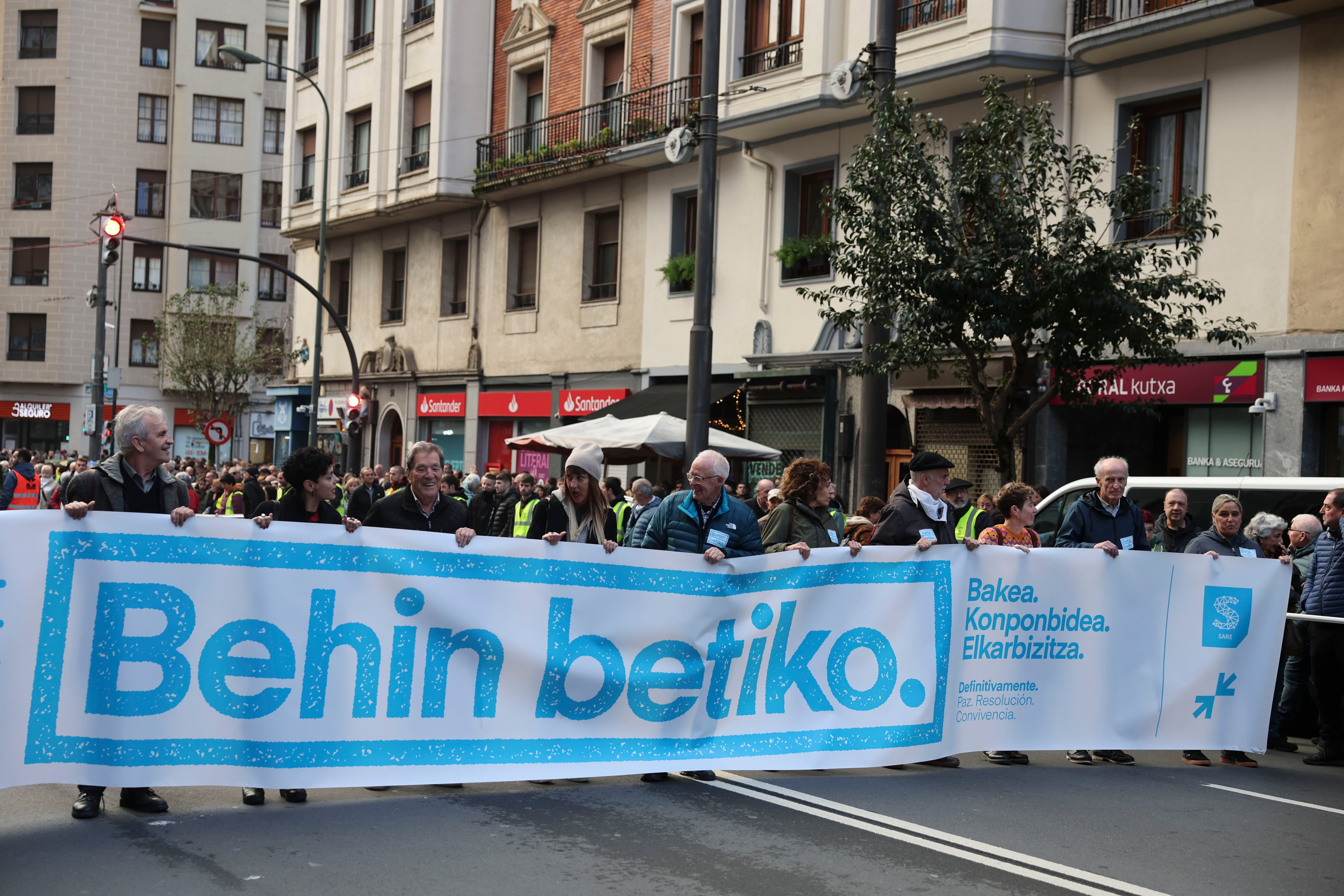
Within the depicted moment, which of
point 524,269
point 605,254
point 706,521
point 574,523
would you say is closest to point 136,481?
point 574,523

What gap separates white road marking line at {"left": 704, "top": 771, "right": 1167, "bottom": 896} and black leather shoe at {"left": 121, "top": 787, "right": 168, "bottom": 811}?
2868 mm

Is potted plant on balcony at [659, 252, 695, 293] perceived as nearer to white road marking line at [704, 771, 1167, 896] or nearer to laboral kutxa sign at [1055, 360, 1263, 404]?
laboral kutxa sign at [1055, 360, 1263, 404]

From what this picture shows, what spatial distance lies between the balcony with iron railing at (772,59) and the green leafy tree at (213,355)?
3062 cm

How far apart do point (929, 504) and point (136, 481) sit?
4750 mm

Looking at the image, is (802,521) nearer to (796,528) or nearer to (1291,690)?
(796,528)

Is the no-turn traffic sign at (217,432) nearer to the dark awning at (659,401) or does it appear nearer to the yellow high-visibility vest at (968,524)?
the dark awning at (659,401)

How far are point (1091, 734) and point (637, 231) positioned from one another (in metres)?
20.3

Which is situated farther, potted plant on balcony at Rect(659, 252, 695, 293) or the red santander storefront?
the red santander storefront

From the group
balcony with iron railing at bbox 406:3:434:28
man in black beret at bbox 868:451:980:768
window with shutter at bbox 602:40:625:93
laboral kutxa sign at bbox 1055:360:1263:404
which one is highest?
balcony with iron railing at bbox 406:3:434:28

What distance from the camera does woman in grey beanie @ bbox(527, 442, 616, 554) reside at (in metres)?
9.02

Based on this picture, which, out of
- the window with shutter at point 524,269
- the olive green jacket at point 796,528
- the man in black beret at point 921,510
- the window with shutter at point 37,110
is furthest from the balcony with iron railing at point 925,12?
the window with shutter at point 37,110

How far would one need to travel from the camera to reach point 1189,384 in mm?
18609

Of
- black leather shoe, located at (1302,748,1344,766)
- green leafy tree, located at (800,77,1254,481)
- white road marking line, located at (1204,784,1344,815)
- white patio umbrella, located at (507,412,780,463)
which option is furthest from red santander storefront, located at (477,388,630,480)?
white road marking line, located at (1204,784,1344,815)

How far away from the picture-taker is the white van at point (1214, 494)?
466 inches
